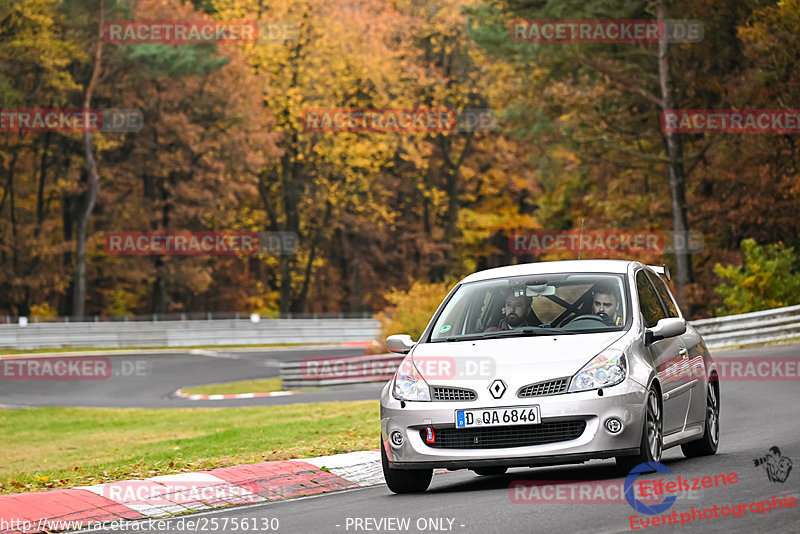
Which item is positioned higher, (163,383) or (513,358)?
(513,358)

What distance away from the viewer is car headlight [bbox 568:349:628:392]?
9.02 metres

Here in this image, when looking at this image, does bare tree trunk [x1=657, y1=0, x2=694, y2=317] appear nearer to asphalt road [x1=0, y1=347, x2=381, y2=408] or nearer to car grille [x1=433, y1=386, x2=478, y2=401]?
asphalt road [x1=0, y1=347, x2=381, y2=408]

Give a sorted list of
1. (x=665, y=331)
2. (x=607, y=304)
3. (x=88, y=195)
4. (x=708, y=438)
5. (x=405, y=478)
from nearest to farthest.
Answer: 1. (x=405, y=478)
2. (x=665, y=331)
3. (x=607, y=304)
4. (x=708, y=438)
5. (x=88, y=195)

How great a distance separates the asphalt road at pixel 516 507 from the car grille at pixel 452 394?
73 centimetres

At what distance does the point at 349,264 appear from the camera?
73625 mm

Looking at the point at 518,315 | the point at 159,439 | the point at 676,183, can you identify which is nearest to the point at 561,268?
the point at 518,315

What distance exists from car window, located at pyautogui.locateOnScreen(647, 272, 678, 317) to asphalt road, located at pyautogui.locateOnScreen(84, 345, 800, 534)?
1.34m

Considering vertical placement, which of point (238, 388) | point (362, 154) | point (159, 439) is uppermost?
point (362, 154)

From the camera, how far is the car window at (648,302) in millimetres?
10328

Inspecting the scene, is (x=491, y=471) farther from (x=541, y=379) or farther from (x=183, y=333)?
(x=183, y=333)

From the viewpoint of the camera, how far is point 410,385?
9.51 m

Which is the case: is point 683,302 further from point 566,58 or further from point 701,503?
point 701,503

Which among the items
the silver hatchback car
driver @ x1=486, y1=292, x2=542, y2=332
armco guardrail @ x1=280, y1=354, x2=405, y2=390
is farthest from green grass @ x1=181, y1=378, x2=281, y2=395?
driver @ x1=486, y1=292, x2=542, y2=332

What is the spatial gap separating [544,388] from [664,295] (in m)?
2.99
